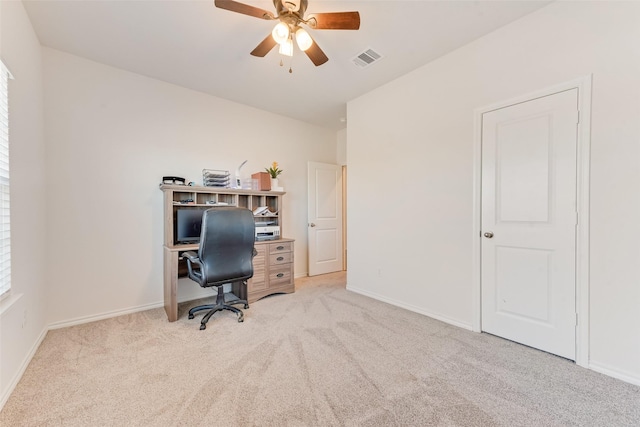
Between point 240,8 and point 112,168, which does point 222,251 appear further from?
point 240,8

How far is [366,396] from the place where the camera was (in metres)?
1.64

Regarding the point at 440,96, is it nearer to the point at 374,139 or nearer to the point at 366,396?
the point at 374,139

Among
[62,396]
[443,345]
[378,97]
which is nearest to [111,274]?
[62,396]

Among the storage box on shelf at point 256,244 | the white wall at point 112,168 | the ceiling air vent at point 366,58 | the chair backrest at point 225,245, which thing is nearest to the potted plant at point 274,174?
the storage box on shelf at point 256,244

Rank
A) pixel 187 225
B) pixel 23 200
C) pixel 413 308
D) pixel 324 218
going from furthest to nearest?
pixel 324 218, pixel 187 225, pixel 413 308, pixel 23 200

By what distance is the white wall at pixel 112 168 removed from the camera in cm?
269

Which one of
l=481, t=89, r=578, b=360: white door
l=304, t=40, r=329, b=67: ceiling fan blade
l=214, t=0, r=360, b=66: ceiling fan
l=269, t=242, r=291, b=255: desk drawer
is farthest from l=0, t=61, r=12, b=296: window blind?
l=481, t=89, r=578, b=360: white door

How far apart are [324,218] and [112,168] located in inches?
123

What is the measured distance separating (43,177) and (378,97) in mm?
3790

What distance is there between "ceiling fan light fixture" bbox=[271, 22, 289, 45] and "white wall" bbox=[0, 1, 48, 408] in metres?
1.78

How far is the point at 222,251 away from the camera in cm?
266

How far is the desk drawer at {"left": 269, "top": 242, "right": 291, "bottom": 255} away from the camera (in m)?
3.65

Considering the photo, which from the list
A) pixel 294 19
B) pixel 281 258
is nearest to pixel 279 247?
pixel 281 258

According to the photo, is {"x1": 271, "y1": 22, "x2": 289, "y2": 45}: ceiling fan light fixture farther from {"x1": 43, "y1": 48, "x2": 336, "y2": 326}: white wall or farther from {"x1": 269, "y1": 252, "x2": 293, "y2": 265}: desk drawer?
{"x1": 269, "y1": 252, "x2": 293, "y2": 265}: desk drawer
